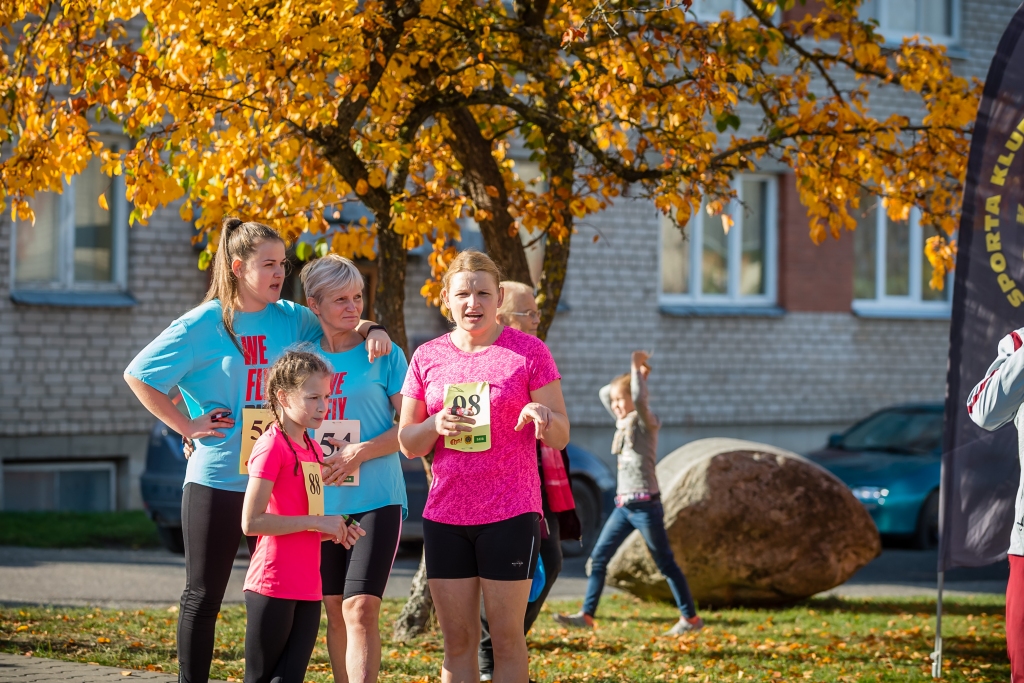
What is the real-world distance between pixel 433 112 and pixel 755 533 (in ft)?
11.8

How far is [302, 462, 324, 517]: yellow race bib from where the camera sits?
4.40m

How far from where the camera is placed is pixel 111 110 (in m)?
6.64

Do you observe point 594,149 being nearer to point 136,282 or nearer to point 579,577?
point 579,577

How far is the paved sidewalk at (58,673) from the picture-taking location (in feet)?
19.0

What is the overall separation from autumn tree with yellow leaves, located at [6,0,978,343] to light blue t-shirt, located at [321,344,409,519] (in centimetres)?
216

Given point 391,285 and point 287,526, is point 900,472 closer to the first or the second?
point 391,285

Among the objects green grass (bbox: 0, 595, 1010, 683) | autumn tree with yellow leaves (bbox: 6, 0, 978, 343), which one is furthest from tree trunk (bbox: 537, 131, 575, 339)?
green grass (bbox: 0, 595, 1010, 683)

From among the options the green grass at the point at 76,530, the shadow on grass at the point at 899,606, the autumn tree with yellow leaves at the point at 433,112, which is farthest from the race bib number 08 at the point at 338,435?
the green grass at the point at 76,530

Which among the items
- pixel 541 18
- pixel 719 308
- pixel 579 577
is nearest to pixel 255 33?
pixel 541 18

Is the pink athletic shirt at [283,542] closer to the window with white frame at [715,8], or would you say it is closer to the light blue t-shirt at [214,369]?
the light blue t-shirt at [214,369]

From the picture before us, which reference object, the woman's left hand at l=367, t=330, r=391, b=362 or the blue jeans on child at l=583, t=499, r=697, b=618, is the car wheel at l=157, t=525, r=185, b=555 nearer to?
the blue jeans on child at l=583, t=499, r=697, b=618

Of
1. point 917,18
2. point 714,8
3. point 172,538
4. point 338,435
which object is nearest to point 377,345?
point 338,435

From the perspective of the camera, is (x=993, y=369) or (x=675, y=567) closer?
(x=993, y=369)

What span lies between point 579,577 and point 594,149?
4465 millimetres
